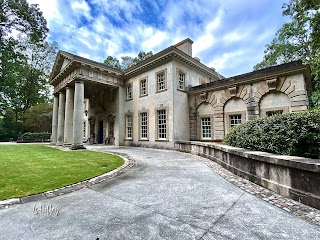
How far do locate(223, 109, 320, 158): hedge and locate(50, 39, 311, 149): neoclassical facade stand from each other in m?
6.20

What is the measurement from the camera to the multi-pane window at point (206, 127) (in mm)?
13086

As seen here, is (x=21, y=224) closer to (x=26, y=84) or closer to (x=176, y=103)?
(x=176, y=103)

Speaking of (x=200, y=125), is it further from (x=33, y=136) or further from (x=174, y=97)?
(x=33, y=136)

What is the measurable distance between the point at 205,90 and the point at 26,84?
32.4 meters

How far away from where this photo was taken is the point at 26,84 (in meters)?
29.8

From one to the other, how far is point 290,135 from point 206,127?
9.29 meters

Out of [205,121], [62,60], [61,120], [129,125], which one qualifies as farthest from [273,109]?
[61,120]

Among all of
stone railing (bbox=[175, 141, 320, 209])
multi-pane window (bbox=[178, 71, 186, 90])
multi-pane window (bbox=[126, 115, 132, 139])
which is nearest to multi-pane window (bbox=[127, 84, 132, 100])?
multi-pane window (bbox=[126, 115, 132, 139])

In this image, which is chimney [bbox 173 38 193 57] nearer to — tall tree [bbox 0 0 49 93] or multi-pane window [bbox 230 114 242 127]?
multi-pane window [bbox 230 114 242 127]

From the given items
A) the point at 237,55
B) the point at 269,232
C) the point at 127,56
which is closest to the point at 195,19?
the point at 237,55

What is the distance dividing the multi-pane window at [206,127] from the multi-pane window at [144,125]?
4.81m

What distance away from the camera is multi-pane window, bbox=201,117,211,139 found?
13.1 m

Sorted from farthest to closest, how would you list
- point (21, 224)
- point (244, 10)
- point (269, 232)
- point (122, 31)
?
point (122, 31), point (244, 10), point (21, 224), point (269, 232)

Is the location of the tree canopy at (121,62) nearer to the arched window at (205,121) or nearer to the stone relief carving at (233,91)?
the arched window at (205,121)
